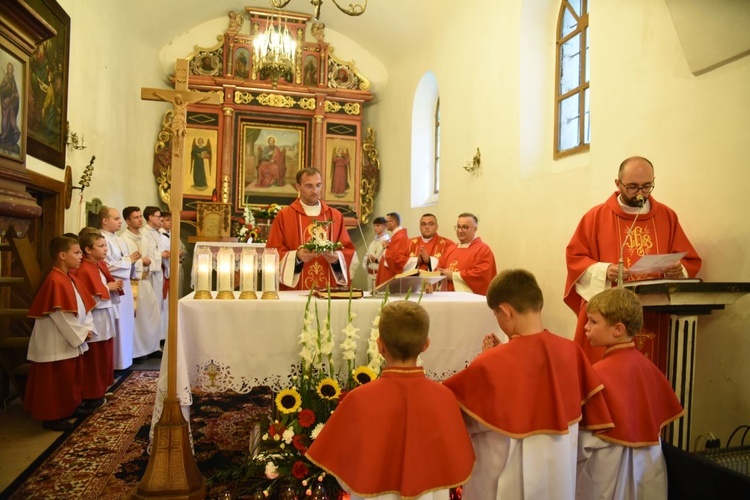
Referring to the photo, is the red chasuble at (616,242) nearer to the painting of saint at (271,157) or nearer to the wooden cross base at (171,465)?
the wooden cross base at (171,465)

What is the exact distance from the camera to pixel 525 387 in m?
2.17

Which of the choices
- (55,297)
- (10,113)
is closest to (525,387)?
(10,113)

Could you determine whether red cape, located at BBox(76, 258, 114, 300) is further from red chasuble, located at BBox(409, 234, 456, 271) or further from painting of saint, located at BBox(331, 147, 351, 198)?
painting of saint, located at BBox(331, 147, 351, 198)

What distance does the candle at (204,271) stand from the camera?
3611mm

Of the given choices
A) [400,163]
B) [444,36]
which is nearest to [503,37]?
[444,36]

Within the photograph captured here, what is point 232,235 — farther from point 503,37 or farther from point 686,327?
point 686,327

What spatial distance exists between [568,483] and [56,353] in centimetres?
408

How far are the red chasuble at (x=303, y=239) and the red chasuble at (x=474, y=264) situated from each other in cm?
184

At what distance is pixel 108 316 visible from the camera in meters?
5.38

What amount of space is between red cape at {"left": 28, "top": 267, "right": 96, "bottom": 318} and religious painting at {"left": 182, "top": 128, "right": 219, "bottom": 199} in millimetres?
7064

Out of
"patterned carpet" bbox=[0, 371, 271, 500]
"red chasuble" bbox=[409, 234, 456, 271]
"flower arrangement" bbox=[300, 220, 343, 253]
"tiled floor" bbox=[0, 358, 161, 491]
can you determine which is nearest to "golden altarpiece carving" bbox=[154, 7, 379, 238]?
"red chasuble" bbox=[409, 234, 456, 271]

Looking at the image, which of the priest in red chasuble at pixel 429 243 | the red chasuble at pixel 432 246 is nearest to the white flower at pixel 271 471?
the priest in red chasuble at pixel 429 243

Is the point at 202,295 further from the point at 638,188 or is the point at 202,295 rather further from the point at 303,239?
the point at 638,188

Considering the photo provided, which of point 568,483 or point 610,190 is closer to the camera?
point 568,483
